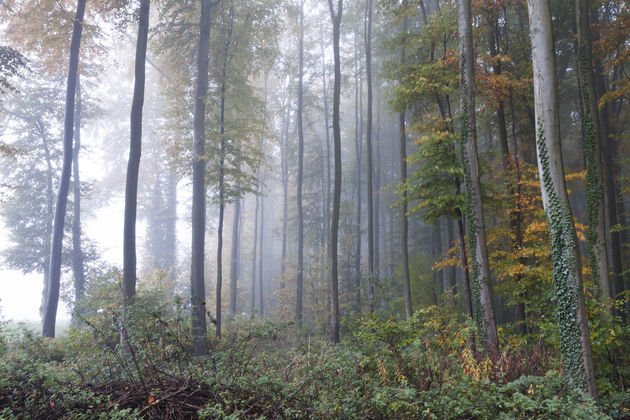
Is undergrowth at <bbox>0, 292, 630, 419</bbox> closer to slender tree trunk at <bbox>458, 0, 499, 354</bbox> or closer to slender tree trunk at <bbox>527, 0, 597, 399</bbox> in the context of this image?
slender tree trunk at <bbox>527, 0, 597, 399</bbox>

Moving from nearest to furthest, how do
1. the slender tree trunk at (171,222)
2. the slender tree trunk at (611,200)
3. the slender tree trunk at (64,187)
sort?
the slender tree trunk at (611,200) → the slender tree trunk at (64,187) → the slender tree trunk at (171,222)

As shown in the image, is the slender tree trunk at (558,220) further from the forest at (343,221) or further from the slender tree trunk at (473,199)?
the slender tree trunk at (473,199)

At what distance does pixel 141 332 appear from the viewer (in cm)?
606

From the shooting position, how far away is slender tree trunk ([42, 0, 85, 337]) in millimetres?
11508

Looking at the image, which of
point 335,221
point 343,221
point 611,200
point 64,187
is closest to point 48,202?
point 64,187

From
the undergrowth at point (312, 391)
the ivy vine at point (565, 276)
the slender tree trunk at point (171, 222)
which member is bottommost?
the undergrowth at point (312, 391)

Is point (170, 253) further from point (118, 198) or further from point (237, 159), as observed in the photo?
point (237, 159)

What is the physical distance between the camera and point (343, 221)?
73.3 ft

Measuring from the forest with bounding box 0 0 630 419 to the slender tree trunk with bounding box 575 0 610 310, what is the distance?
46mm

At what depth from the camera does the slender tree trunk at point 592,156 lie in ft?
25.9

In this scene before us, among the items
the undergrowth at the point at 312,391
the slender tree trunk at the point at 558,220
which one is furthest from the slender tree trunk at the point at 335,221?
the slender tree trunk at the point at 558,220

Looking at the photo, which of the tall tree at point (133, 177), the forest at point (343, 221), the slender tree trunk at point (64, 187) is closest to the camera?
the forest at point (343, 221)

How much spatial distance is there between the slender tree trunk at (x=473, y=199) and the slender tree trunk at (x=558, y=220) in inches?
85.2

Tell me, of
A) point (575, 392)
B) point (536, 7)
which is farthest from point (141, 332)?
point (536, 7)
